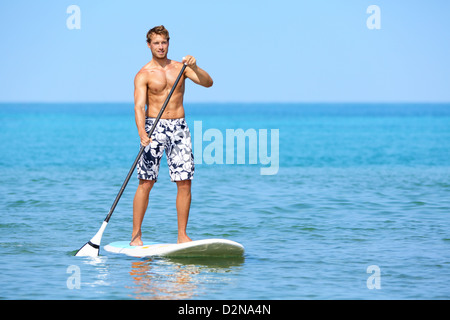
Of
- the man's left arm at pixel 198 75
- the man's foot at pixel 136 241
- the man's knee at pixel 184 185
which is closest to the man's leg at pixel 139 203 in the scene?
the man's foot at pixel 136 241

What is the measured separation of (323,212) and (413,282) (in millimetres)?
4555

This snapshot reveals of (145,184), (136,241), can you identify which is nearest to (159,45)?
(145,184)

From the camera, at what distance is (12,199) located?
13508 millimetres

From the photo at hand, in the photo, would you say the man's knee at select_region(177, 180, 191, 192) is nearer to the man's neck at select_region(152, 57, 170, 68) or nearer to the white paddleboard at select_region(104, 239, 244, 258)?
the white paddleboard at select_region(104, 239, 244, 258)

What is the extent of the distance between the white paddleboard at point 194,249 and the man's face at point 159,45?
184 cm

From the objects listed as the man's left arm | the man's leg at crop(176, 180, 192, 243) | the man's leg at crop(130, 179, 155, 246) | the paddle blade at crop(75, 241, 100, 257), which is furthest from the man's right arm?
the paddle blade at crop(75, 241, 100, 257)

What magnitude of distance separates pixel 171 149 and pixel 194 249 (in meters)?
1.00

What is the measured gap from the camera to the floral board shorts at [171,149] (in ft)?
28.2

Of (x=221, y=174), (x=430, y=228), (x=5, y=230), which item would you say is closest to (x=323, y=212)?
(x=430, y=228)

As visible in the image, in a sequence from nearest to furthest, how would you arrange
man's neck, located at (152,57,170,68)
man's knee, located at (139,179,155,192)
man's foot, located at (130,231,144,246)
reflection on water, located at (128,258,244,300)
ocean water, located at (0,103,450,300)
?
reflection on water, located at (128,258,244,300) → ocean water, located at (0,103,450,300) → man's neck, located at (152,57,170,68) → man's knee, located at (139,179,155,192) → man's foot, located at (130,231,144,246)

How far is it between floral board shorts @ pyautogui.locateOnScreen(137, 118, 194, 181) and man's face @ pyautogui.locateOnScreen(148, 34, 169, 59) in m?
0.64

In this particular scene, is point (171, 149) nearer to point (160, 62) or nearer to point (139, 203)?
point (139, 203)

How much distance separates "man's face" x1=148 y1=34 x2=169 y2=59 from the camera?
28.0 feet

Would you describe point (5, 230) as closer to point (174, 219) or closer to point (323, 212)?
point (174, 219)
